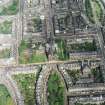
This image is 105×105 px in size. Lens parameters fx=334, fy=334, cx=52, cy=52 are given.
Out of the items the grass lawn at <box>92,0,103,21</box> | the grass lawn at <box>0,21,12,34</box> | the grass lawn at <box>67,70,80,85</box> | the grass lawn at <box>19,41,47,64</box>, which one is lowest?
the grass lawn at <box>67,70,80,85</box>

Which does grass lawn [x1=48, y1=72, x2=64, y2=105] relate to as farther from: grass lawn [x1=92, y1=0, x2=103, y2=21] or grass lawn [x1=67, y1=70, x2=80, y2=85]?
grass lawn [x1=92, y1=0, x2=103, y2=21]

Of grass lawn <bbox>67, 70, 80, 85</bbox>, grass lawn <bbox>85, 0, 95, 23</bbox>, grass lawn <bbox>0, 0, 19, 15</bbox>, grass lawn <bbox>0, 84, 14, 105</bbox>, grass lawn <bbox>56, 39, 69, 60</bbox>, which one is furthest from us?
grass lawn <bbox>0, 0, 19, 15</bbox>

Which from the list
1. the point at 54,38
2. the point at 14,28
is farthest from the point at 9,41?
the point at 54,38

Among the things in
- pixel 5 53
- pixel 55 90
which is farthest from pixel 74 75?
pixel 5 53

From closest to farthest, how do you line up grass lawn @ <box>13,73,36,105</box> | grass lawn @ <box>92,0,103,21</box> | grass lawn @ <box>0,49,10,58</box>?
grass lawn @ <box>13,73,36,105</box>
grass lawn @ <box>0,49,10,58</box>
grass lawn @ <box>92,0,103,21</box>

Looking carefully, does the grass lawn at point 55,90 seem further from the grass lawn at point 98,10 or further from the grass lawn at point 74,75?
the grass lawn at point 98,10

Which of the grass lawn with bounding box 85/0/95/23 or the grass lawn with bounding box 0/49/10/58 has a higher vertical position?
the grass lawn with bounding box 85/0/95/23

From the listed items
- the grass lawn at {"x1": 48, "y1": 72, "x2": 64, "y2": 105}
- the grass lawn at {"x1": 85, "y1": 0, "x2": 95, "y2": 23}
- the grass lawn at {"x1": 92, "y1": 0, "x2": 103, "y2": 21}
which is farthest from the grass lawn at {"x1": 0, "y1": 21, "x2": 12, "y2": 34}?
the grass lawn at {"x1": 92, "y1": 0, "x2": 103, "y2": 21}
